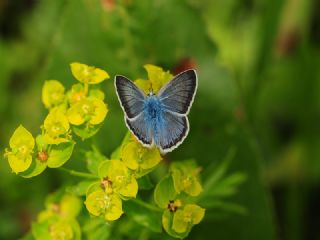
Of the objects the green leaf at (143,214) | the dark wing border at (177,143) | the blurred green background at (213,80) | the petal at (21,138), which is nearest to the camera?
the dark wing border at (177,143)

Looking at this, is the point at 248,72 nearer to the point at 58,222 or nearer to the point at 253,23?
the point at 253,23

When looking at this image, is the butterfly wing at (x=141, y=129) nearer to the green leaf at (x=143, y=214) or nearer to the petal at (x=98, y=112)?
the petal at (x=98, y=112)

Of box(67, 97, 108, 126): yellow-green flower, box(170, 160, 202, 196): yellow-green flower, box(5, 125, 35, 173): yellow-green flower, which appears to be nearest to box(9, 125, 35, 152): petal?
box(5, 125, 35, 173): yellow-green flower

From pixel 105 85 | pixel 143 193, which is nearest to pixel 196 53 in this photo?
pixel 105 85

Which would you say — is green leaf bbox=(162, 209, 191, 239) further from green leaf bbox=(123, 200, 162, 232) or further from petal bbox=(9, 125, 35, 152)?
petal bbox=(9, 125, 35, 152)

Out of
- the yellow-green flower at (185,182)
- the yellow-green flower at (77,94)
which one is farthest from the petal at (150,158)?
the yellow-green flower at (77,94)

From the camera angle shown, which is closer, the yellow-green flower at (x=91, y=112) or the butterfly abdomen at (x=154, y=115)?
the butterfly abdomen at (x=154, y=115)
